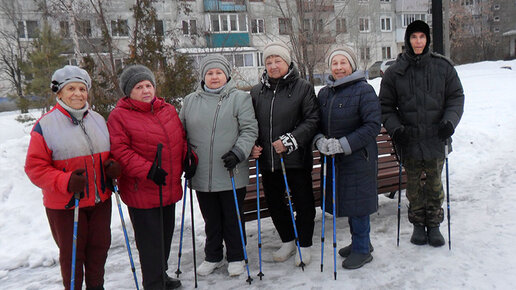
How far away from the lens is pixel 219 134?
11.6 feet

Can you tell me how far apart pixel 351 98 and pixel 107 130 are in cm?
213

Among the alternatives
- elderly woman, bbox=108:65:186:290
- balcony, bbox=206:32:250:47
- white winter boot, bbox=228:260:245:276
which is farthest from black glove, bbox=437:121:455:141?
balcony, bbox=206:32:250:47

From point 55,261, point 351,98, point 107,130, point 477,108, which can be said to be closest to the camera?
point 107,130

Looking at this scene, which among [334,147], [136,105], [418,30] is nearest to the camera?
[136,105]

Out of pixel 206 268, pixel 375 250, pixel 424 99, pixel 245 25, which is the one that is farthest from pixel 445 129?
pixel 245 25

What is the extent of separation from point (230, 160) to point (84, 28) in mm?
6799

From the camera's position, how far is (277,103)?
3.67 m

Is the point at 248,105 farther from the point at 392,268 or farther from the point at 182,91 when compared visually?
the point at 182,91

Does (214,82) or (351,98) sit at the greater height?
(214,82)

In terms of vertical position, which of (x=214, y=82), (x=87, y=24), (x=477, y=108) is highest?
(x=87, y=24)

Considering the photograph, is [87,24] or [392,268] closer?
[392,268]

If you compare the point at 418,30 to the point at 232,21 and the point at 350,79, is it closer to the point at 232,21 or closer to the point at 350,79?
the point at 350,79

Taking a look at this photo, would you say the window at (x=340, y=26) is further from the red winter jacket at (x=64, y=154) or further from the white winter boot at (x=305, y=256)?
the red winter jacket at (x=64, y=154)

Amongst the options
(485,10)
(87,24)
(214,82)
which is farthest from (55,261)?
(485,10)
